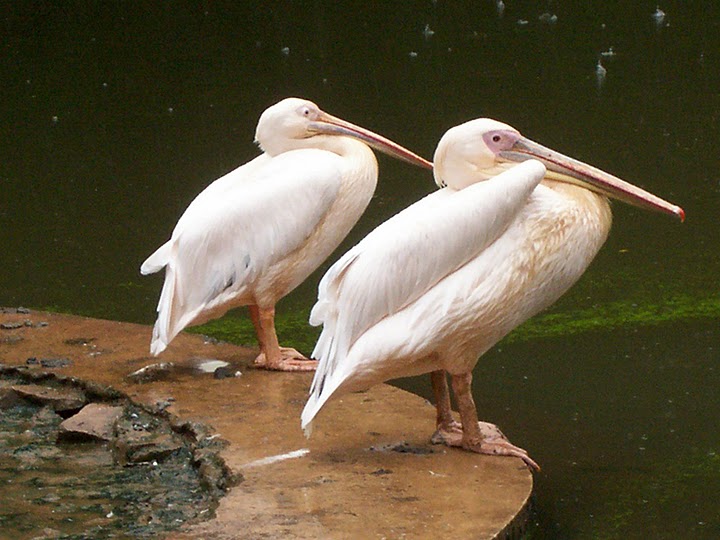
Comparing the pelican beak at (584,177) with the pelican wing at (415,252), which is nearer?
the pelican wing at (415,252)

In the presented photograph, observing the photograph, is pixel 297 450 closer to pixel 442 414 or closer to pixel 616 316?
pixel 442 414

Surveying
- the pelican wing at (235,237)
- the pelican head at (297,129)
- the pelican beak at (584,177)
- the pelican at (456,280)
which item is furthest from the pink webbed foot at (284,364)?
the pelican beak at (584,177)

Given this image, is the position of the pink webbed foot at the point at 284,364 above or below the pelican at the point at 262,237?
below

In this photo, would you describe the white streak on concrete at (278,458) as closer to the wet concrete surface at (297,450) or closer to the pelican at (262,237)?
the wet concrete surface at (297,450)

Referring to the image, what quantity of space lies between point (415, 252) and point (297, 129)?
1.40 m

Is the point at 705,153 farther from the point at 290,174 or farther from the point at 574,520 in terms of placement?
the point at 574,520

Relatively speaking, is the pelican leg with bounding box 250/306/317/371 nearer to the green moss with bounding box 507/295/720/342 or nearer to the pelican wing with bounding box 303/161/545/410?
the pelican wing with bounding box 303/161/545/410

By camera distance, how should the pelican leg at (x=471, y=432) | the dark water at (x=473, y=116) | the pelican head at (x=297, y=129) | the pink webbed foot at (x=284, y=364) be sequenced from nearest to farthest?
the pelican leg at (x=471, y=432) → the dark water at (x=473, y=116) → the pink webbed foot at (x=284, y=364) → the pelican head at (x=297, y=129)

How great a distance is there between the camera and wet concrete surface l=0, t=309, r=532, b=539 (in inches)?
142

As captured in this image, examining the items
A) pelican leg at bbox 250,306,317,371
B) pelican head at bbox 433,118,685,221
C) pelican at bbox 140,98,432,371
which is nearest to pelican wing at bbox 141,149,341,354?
pelican at bbox 140,98,432,371

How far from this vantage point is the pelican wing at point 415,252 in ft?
13.0

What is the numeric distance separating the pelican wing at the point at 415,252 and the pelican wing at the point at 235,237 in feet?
2.83

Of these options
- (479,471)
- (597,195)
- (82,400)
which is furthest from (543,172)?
(82,400)

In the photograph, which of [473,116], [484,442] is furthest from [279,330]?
[473,116]
